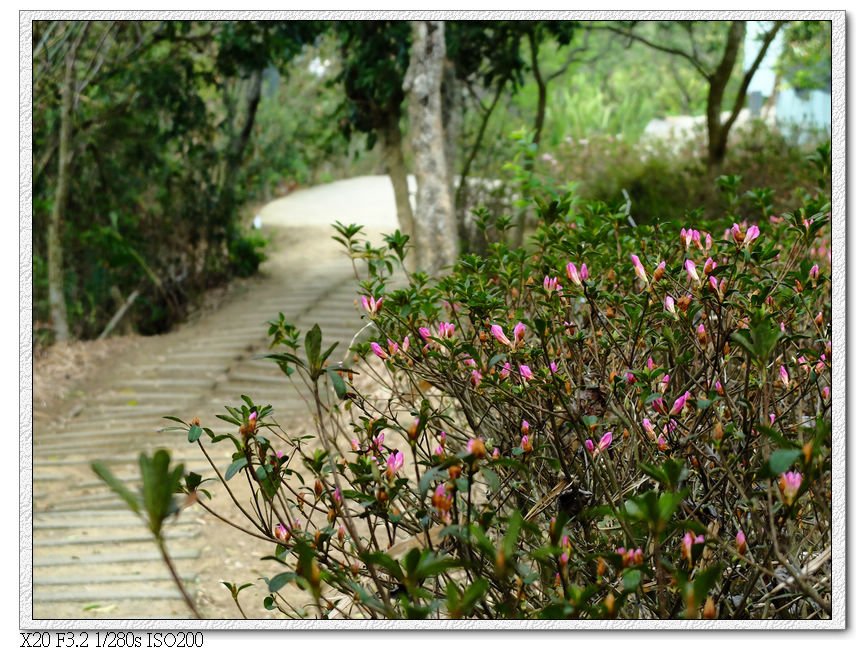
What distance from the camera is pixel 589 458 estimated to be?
1513mm

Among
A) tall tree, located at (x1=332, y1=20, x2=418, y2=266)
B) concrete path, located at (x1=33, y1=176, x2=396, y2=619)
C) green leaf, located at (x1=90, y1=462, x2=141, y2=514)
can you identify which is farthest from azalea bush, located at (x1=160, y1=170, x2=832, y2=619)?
tall tree, located at (x1=332, y1=20, x2=418, y2=266)

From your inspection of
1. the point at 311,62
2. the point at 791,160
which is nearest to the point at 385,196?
the point at 311,62

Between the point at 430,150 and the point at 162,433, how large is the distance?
2.20 m

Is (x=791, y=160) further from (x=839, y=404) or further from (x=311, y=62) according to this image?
(x=311, y=62)

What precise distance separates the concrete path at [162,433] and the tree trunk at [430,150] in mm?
895

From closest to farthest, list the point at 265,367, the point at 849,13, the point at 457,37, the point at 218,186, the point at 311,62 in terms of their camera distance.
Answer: the point at 849,13
the point at 265,367
the point at 457,37
the point at 218,186
the point at 311,62

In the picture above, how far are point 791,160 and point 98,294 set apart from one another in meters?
5.44

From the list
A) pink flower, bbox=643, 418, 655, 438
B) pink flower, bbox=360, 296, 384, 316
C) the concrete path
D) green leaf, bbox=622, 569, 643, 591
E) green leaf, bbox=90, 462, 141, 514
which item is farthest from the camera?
the concrete path

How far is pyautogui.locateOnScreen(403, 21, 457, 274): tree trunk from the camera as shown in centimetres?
543

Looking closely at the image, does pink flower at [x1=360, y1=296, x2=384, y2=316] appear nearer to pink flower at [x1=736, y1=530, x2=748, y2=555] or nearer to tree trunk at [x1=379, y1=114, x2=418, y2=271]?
pink flower at [x1=736, y1=530, x2=748, y2=555]

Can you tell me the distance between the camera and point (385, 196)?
469 inches

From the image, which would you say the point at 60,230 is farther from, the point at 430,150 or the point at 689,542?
the point at 689,542

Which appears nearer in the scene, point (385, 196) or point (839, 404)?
point (839, 404)

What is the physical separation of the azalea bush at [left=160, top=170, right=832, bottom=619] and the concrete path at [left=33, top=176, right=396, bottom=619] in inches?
42.0
